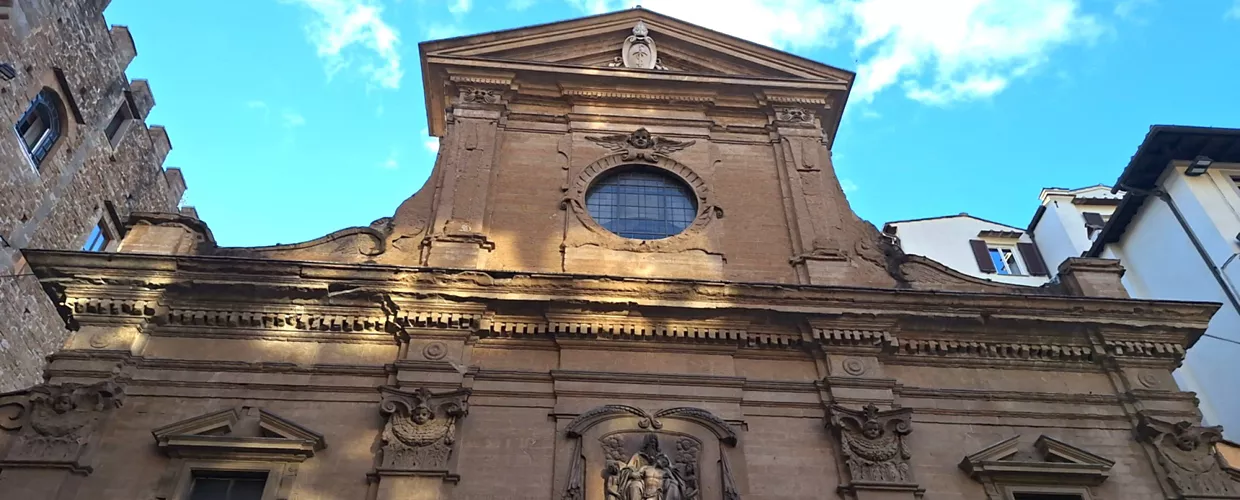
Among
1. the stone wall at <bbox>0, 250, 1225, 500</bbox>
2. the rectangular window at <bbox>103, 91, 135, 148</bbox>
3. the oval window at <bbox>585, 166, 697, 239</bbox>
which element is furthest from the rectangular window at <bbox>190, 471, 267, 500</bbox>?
the rectangular window at <bbox>103, 91, 135, 148</bbox>

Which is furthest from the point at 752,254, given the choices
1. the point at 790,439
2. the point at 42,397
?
the point at 42,397

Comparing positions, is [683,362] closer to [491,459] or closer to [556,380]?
[556,380]

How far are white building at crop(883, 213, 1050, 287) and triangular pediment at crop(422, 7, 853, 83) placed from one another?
839 centimetres

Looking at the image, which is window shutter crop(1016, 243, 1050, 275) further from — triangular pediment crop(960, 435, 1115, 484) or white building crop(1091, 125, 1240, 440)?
triangular pediment crop(960, 435, 1115, 484)

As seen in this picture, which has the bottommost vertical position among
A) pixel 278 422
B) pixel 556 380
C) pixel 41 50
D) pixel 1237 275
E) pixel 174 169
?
pixel 278 422

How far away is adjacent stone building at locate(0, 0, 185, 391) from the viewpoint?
16016 millimetres

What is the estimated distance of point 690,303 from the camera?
36.1 feet

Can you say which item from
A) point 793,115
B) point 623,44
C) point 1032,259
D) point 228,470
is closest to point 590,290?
point 228,470

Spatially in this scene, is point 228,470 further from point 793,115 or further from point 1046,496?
point 793,115

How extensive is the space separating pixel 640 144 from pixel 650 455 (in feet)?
18.7

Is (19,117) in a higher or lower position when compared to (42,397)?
higher

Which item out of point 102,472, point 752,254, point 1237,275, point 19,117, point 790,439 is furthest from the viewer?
point 19,117

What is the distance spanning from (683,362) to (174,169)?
703 inches

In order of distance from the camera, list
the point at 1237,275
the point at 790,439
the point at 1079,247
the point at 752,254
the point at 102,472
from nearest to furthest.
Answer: the point at 102,472, the point at 790,439, the point at 752,254, the point at 1237,275, the point at 1079,247
